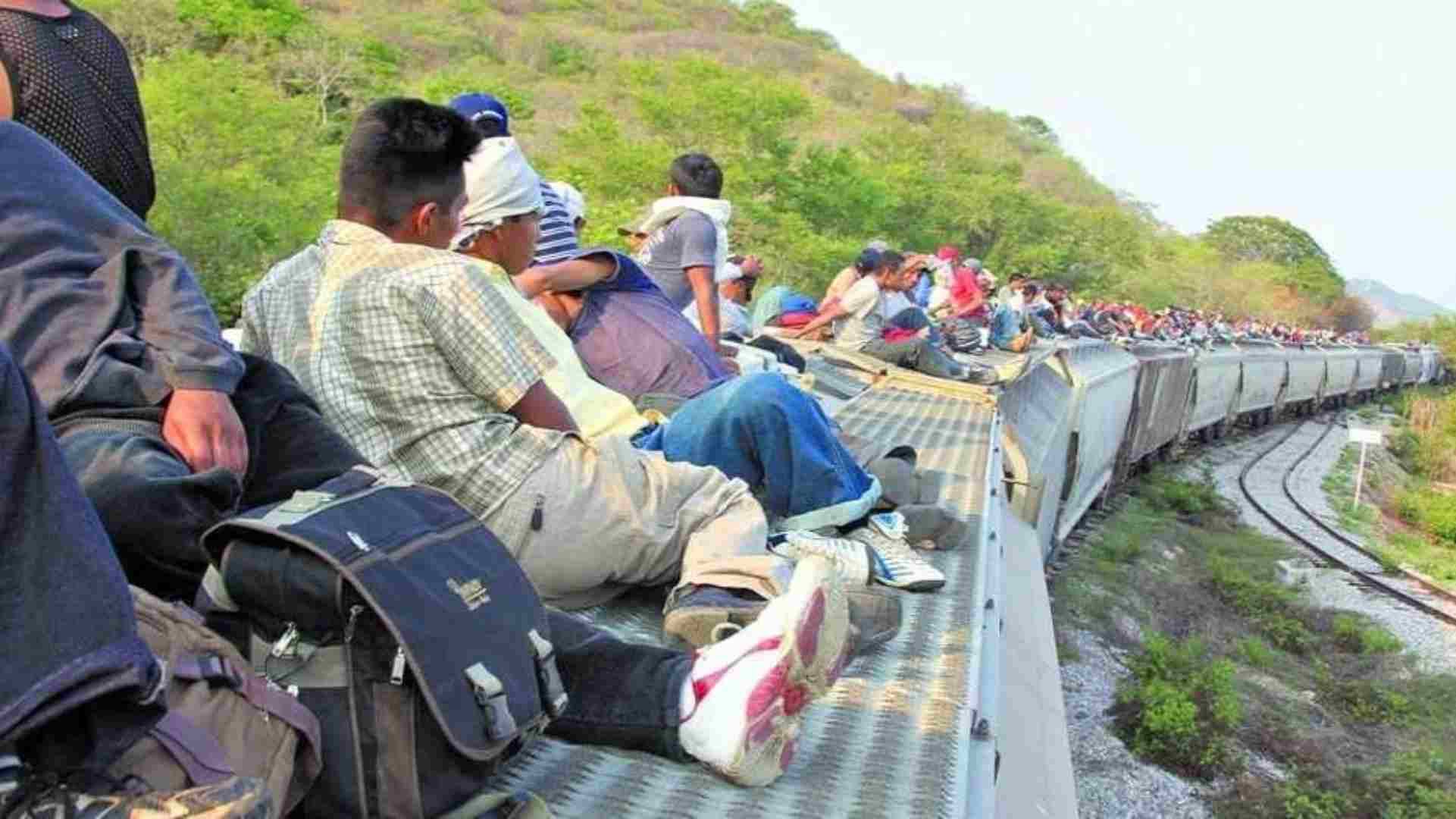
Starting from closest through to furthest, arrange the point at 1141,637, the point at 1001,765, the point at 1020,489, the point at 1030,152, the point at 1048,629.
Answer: the point at 1001,765
the point at 1048,629
the point at 1020,489
the point at 1141,637
the point at 1030,152

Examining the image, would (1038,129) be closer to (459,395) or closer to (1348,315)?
(1348,315)

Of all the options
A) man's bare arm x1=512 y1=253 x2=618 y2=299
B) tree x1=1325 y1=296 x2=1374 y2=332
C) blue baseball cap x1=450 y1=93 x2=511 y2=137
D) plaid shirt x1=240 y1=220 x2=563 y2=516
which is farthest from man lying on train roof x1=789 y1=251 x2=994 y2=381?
tree x1=1325 y1=296 x2=1374 y2=332

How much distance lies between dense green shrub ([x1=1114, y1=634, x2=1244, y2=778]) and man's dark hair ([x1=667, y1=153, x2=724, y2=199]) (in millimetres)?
4329

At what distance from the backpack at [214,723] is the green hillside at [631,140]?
1387cm

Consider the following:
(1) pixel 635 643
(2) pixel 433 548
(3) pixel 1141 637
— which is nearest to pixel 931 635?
(1) pixel 635 643

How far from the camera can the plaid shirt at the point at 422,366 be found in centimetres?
258

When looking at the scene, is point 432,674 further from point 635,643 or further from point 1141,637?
point 1141,637

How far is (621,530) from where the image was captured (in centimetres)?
266

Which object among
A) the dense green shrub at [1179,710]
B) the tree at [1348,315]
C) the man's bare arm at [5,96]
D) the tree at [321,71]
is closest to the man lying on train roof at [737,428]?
the man's bare arm at [5,96]

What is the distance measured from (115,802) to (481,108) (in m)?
2.65

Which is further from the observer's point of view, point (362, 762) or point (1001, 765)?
point (1001, 765)

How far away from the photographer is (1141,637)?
988 centimetres

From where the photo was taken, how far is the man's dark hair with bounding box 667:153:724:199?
5184 mm

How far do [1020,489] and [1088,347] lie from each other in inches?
283
